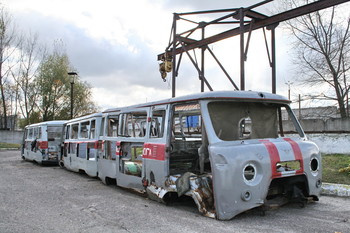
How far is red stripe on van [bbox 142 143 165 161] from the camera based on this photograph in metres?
6.07

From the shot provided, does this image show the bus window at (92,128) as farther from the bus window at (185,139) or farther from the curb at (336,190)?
the curb at (336,190)

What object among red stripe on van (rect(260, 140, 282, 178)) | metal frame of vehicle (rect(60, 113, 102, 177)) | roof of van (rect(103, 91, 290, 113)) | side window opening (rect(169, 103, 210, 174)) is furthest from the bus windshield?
metal frame of vehicle (rect(60, 113, 102, 177))

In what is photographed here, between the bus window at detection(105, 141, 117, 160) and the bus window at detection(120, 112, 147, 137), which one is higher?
the bus window at detection(120, 112, 147, 137)

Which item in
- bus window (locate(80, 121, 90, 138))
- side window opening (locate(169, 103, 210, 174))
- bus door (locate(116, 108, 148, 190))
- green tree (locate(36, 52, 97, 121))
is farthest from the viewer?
green tree (locate(36, 52, 97, 121))

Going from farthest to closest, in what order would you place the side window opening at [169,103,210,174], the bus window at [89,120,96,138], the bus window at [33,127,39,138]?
the bus window at [33,127,39,138]
the bus window at [89,120,96,138]
the side window opening at [169,103,210,174]

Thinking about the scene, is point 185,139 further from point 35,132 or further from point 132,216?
point 35,132

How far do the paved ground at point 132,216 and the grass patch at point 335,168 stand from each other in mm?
1175

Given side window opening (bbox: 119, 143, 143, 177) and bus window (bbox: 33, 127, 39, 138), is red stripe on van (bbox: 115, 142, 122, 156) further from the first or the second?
bus window (bbox: 33, 127, 39, 138)

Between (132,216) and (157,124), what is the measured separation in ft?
6.36

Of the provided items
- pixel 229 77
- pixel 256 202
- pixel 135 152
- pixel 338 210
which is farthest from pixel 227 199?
pixel 229 77

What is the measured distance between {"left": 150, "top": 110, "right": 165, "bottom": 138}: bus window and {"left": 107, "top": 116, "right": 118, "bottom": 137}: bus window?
1923 millimetres

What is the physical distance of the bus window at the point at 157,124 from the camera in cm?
635

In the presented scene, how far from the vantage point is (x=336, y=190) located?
6.92m

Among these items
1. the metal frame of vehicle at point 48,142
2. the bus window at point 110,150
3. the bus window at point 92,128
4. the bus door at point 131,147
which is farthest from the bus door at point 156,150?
the metal frame of vehicle at point 48,142
